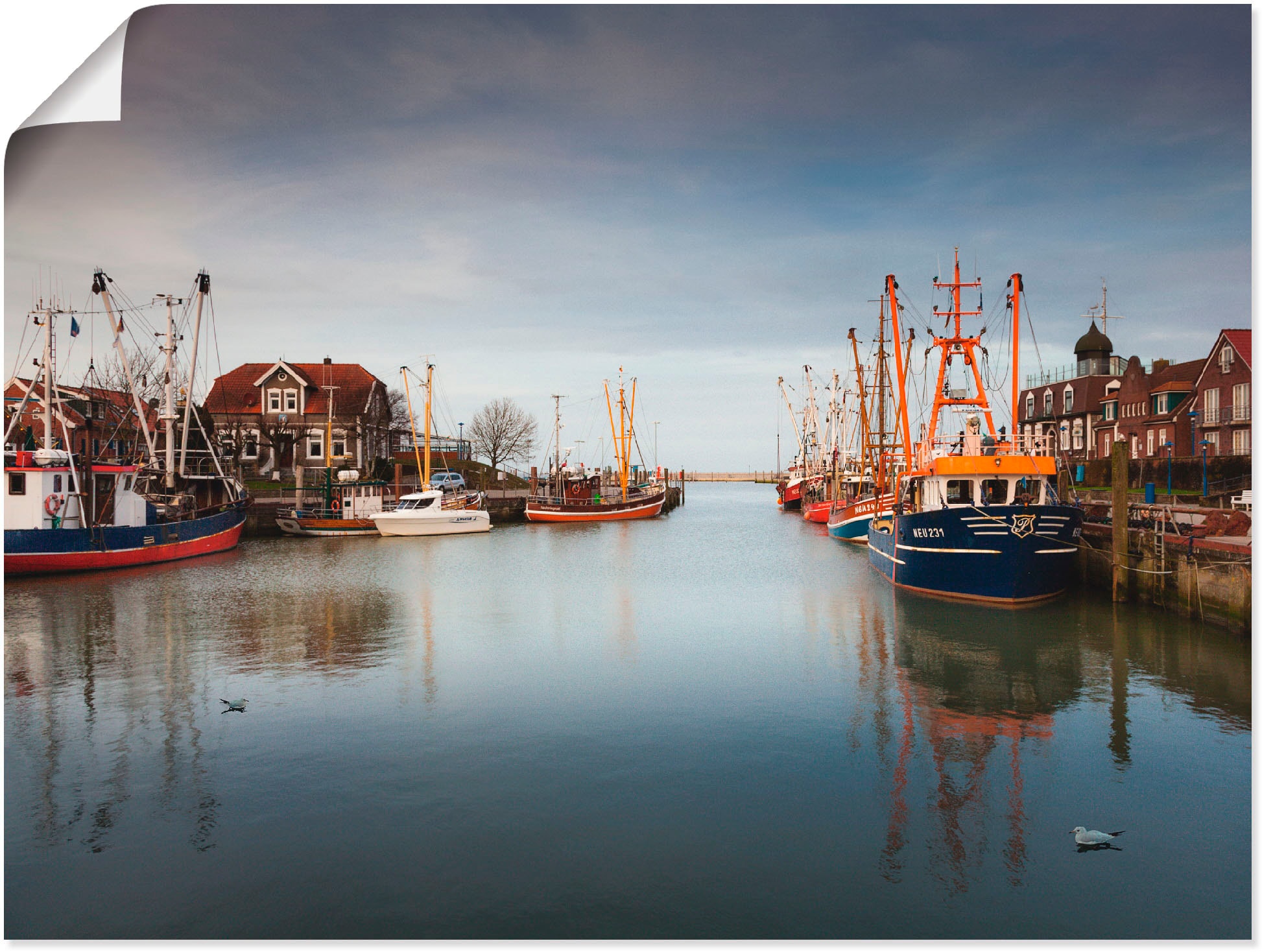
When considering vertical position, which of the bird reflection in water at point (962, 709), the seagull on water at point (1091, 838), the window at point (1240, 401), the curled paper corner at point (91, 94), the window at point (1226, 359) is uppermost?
the window at point (1226, 359)

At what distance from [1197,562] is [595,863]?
13023mm

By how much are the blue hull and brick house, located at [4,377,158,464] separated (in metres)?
18.6

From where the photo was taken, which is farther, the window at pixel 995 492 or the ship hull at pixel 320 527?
the ship hull at pixel 320 527

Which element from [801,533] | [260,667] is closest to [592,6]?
[260,667]

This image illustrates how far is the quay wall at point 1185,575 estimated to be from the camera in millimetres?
12836

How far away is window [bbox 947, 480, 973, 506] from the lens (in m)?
17.7

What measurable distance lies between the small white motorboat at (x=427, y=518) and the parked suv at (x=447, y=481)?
7.44 meters

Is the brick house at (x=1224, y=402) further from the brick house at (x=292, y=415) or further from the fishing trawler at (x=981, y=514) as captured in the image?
the brick house at (x=292, y=415)

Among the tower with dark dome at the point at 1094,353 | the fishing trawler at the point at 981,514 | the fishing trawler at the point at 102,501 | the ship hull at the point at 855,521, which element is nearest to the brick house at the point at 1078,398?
the tower with dark dome at the point at 1094,353

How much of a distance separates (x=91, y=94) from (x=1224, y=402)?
30798 millimetres

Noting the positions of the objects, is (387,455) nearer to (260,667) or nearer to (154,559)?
(154,559)

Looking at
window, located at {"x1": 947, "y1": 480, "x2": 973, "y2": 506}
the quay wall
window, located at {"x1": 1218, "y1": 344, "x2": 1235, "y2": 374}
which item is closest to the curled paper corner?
the quay wall

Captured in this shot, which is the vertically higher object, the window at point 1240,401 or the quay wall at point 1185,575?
the window at point 1240,401

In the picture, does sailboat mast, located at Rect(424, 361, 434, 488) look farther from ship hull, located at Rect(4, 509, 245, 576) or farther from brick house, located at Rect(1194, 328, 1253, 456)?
brick house, located at Rect(1194, 328, 1253, 456)
